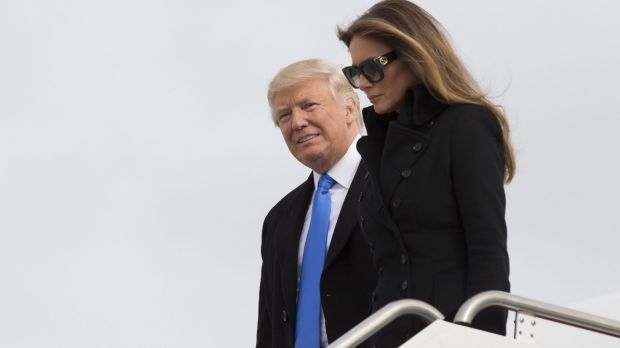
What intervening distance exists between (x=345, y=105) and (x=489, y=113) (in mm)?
1582

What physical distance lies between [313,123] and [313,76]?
0.19 meters

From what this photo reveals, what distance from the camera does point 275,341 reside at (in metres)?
4.98

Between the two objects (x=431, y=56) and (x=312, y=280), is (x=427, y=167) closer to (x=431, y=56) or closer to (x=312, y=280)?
(x=431, y=56)

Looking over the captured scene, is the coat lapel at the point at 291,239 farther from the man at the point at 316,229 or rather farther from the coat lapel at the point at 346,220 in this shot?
the coat lapel at the point at 346,220

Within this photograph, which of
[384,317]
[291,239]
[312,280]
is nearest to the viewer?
[384,317]

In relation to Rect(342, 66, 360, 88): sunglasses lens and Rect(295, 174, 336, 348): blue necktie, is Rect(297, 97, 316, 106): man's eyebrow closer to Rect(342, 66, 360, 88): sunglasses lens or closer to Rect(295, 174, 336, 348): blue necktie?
Rect(295, 174, 336, 348): blue necktie

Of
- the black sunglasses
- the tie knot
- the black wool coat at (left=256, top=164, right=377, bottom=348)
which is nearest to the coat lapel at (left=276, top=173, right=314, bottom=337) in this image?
the black wool coat at (left=256, top=164, right=377, bottom=348)

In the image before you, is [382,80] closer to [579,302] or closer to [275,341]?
[275,341]

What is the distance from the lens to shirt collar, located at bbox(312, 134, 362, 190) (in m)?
5.09

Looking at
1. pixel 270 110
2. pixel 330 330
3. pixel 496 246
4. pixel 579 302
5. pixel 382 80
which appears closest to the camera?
pixel 496 246

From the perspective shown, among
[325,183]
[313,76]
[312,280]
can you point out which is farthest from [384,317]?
[313,76]

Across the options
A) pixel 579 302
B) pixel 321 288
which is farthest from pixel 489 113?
pixel 579 302

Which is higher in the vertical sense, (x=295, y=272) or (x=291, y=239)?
(x=291, y=239)

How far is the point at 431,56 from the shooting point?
375 centimetres
